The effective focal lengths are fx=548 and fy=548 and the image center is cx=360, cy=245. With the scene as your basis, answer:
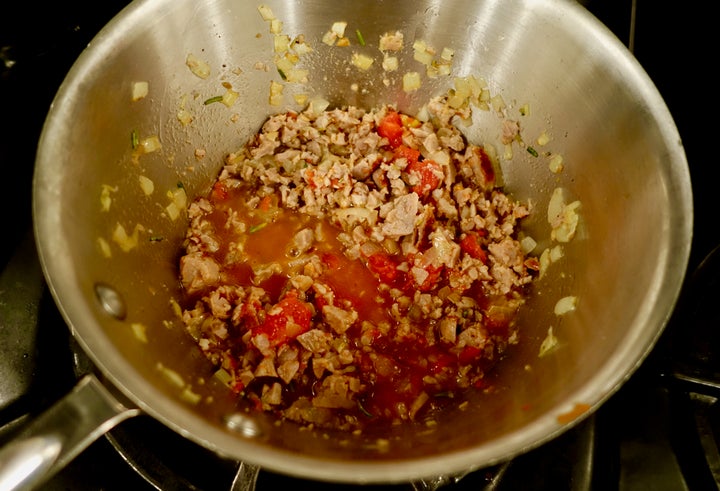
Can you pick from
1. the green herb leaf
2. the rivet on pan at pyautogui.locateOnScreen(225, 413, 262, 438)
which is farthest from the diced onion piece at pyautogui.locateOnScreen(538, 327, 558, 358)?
the green herb leaf

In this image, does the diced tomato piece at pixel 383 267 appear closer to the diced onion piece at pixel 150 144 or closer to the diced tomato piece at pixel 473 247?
the diced tomato piece at pixel 473 247

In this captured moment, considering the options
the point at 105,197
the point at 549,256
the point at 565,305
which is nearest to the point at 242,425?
the point at 105,197

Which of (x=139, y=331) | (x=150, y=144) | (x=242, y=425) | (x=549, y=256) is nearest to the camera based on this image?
(x=242, y=425)

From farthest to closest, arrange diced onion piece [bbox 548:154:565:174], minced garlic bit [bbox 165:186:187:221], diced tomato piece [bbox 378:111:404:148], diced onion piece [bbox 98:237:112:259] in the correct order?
diced tomato piece [bbox 378:111:404:148] < minced garlic bit [bbox 165:186:187:221] < diced onion piece [bbox 548:154:565:174] < diced onion piece [bbox 98:237:112:259]

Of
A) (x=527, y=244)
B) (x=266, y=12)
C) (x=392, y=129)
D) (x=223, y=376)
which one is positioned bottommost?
(x=223, y=376)

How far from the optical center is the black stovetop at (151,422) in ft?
6.12

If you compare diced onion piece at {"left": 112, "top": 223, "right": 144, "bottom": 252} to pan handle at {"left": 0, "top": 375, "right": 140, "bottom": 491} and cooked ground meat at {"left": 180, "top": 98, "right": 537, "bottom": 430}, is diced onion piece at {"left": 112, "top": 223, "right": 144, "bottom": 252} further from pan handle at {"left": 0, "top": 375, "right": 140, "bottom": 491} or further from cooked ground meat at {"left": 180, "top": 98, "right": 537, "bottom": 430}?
pan handle at {"left": 0, "top": 375, "right": 140, "bottom": 491}

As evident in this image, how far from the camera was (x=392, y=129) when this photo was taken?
2463mm

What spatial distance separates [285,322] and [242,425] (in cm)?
56

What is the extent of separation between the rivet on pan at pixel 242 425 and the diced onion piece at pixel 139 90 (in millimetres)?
1091

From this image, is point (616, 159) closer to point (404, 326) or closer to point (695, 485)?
point (404, 326)

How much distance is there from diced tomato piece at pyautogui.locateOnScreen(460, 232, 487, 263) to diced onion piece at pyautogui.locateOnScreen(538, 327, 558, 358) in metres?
0.45

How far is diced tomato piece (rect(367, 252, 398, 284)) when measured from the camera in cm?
221

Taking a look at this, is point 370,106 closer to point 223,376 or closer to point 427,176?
point 427,176
